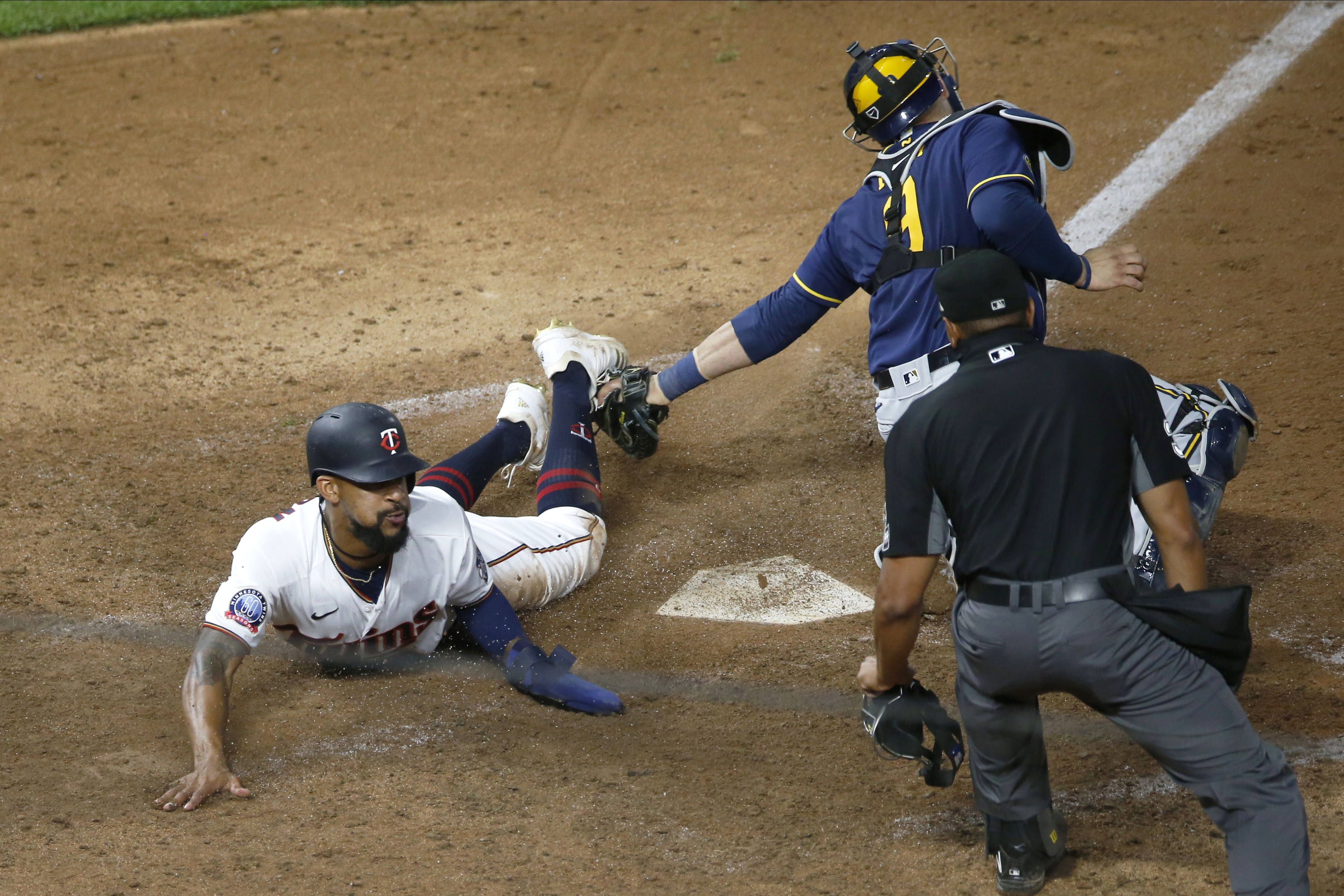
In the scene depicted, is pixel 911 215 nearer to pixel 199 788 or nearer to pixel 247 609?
pixel 247 609

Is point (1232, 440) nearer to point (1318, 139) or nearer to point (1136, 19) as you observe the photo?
point (1318, 139)

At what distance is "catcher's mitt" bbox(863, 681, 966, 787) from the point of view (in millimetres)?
3168

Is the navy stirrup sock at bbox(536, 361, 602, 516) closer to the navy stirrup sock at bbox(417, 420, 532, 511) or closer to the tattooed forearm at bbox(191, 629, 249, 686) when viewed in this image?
the navy stirrup sock at bbox(417, 420, 532, 511)

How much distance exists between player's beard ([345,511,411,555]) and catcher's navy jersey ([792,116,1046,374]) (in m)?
1.66

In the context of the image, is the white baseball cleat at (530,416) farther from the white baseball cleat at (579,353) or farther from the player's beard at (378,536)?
the player's beard at (378,536)

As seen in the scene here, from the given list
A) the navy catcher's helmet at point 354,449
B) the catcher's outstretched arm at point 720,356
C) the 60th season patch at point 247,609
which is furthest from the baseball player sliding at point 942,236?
the 60th season patch at point 247,609

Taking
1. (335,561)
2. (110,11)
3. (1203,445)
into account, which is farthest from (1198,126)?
(110,11)

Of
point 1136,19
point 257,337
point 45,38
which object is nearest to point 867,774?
point 257,337

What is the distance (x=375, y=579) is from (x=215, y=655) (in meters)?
0.52

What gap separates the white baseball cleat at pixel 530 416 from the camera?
5340 mm

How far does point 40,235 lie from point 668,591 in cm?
493

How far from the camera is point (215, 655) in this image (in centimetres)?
384

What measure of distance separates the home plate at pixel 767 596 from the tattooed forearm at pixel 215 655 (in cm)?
151

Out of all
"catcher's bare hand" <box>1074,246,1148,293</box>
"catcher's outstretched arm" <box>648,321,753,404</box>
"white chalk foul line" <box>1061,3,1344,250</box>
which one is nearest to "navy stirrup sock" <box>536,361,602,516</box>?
"catcher's outstretched arm" <box>648,321,753,404</box>
